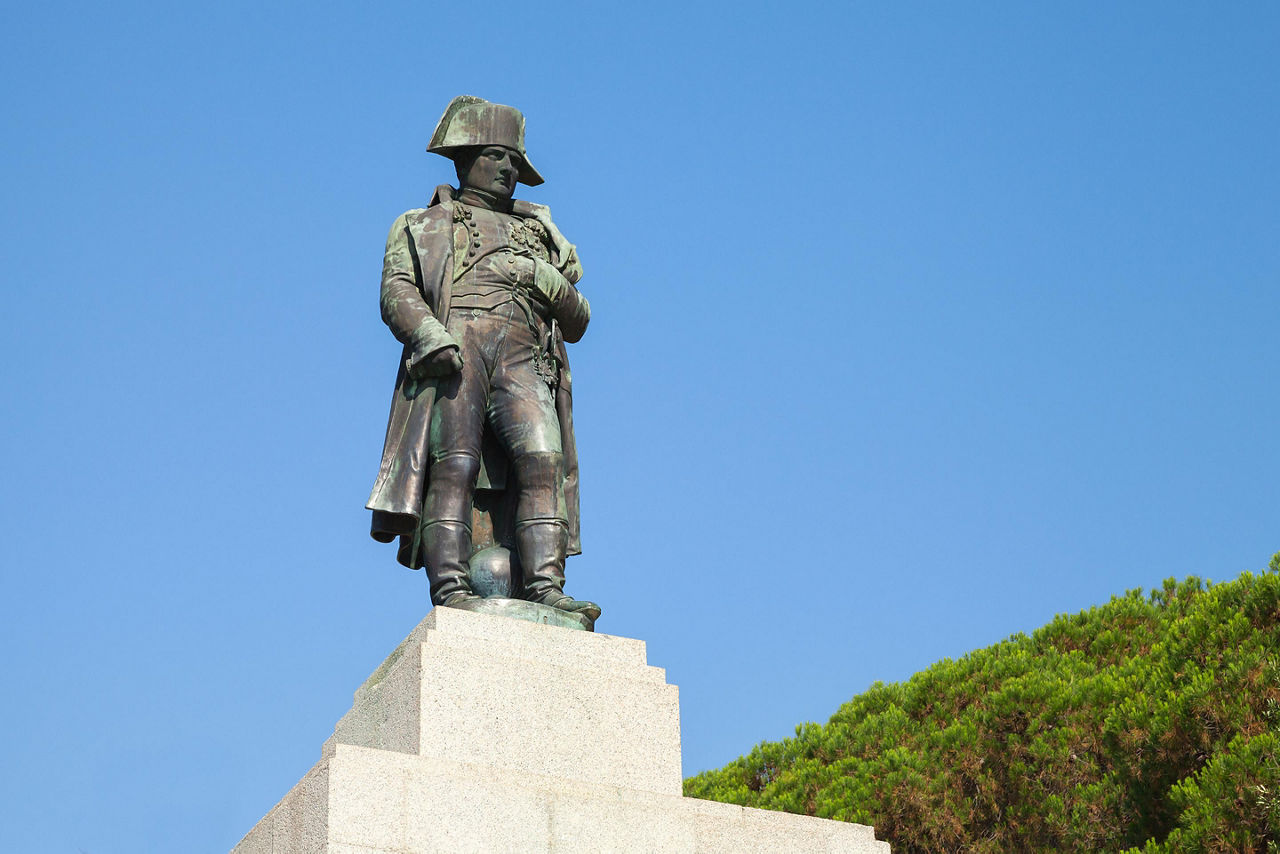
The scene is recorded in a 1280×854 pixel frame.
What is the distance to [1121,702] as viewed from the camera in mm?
16719

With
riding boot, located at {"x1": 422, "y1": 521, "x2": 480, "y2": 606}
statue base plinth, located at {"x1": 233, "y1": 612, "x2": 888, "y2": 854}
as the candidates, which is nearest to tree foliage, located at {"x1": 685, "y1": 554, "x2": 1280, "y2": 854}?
statue base plinth, located at {"x1": 233, "y1": 612, "x2": 888, "y2": 854}

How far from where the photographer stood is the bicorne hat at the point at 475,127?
442 inches

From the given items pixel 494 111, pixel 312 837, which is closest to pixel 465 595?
pixel 312 837

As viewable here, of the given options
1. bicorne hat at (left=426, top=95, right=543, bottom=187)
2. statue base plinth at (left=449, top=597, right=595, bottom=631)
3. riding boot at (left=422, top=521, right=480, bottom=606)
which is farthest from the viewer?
bicorne hat at (left=426, top=95, right=543, bottom=187)

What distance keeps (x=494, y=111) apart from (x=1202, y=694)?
7736 mm

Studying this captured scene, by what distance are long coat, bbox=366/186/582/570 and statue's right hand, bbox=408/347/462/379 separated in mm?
50

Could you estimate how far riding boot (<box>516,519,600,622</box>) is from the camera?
1020 centimetres

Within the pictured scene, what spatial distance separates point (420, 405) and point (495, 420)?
49 cm

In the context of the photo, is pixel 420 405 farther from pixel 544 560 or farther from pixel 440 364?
pixel 544 560

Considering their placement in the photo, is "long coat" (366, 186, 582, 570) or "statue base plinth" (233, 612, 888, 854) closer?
"statue base plinth" (233, 612, 888, 854)

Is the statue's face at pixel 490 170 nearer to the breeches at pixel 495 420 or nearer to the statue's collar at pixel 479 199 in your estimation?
the statue's collar at pixel 479 199

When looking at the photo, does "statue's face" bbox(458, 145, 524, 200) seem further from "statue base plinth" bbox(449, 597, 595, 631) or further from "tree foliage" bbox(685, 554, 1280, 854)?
"tree foliage" bbox(685, 554, 1280, 854)

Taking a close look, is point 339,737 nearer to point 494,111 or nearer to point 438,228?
point 438,228

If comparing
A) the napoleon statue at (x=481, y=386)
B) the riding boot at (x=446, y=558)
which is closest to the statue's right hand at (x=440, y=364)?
the napoleon statue at (x=481, y=386)
